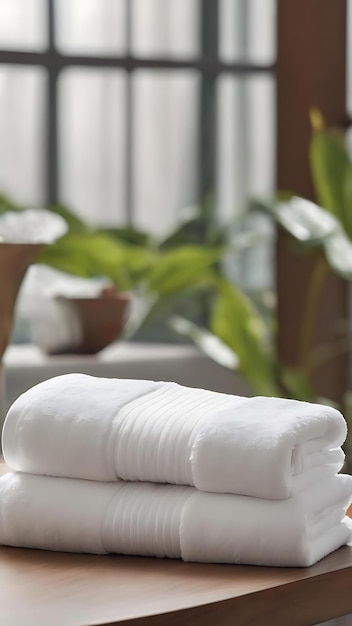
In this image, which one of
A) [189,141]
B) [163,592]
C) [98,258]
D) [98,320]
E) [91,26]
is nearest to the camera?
[163,592]

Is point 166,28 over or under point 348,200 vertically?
over

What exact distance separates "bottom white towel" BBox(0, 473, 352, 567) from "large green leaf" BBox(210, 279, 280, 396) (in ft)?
4.75

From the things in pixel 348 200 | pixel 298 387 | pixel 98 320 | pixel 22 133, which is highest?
pixel 22 133

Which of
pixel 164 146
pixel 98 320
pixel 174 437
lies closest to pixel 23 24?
pixel 164 146

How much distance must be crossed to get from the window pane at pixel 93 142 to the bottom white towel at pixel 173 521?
1.61m

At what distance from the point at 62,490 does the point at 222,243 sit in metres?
1.68

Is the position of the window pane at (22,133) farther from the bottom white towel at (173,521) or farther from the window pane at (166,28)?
the bottom white towel at (173,521)

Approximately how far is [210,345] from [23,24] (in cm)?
74

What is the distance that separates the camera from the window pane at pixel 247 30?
2365 millimetres

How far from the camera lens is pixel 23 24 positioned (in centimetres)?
220

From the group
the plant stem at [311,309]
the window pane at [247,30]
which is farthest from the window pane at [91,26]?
the plant stem at [311,309]

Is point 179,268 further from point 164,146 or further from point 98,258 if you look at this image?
point 164,146

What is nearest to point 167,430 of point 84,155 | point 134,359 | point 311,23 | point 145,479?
point 145,479

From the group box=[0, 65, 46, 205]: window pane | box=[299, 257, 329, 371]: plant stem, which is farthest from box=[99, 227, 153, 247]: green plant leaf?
box=[299, 257, 329, 371]: plant stem
